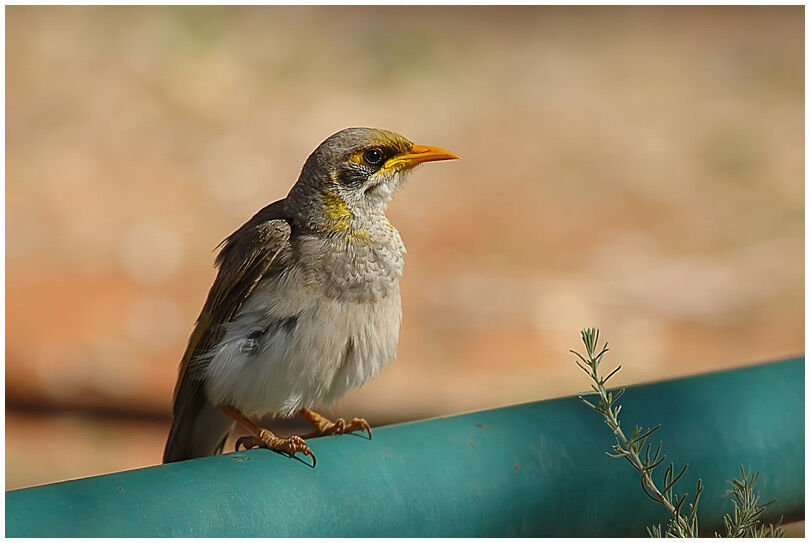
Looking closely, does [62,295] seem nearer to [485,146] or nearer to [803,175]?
[485,146]

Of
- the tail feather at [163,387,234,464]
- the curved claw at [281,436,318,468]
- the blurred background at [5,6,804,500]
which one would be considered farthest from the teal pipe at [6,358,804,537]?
the blurred background at [5,6,804,500]

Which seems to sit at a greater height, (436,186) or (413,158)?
(436,186)

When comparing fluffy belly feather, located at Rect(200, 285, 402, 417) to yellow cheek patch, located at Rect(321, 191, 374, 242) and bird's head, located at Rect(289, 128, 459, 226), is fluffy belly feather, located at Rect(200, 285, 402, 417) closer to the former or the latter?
yellow cheek patch, located at Rect(321, 191, 374, 242)

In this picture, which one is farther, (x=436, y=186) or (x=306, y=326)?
(x=436, y=186)

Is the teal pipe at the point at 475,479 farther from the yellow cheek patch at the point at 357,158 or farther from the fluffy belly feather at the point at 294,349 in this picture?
the yellow cheek patch at the point at 357,158

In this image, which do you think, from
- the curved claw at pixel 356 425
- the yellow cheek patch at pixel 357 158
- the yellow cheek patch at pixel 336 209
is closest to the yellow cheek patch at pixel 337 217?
the yellow cheek patch at pixel 336 209

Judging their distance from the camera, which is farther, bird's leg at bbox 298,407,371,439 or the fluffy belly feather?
bird's leg at bbox 298,407,371,439

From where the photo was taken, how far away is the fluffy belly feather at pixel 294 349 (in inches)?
126

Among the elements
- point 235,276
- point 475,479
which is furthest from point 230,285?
point 475,479

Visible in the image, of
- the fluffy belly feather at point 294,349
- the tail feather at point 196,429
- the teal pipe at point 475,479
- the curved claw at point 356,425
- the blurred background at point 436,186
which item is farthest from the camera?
the blurred background at point 436,186

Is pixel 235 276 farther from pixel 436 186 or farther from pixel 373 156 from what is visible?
pixel 436 186

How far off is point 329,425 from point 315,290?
670 millimetres

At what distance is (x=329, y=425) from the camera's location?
12.0 feet

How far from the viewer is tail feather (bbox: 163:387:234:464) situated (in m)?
3.52
